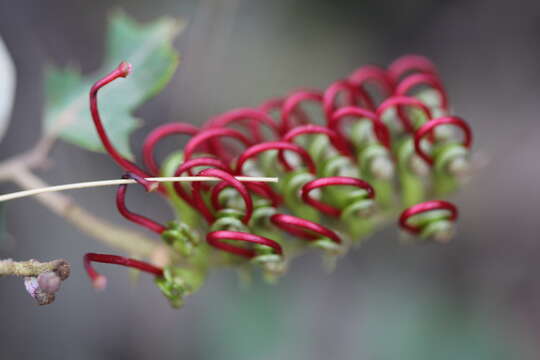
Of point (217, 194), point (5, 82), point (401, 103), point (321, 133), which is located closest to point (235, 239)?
point (217, 194)

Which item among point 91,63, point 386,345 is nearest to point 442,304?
point 386,345

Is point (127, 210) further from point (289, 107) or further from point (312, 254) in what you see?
point (312, 254)

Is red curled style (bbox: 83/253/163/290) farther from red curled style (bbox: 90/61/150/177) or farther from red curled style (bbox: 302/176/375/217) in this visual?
red curled style (bbox: 302/176/375/217)

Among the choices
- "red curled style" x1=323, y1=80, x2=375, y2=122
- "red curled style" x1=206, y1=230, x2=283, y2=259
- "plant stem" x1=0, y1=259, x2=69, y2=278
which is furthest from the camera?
"red curled style" x1=323, y1=80, x2=375, y2=122

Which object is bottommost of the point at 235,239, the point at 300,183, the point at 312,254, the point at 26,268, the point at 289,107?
the point at 26,268

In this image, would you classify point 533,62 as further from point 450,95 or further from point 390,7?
point 390,7

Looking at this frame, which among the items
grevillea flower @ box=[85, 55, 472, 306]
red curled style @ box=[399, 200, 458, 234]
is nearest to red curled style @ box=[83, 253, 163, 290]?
grevillea flower @ box=[85, 55, 472, 306]

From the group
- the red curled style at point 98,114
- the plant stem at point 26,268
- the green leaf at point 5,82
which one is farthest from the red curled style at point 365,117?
the green leaf at point 5,82
